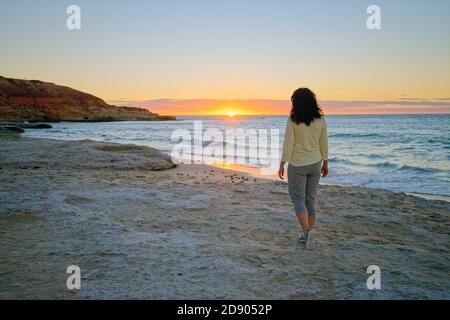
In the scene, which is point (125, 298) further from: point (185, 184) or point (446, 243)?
point (185, 184)

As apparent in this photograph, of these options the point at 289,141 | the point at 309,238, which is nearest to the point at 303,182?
the point at 289,141

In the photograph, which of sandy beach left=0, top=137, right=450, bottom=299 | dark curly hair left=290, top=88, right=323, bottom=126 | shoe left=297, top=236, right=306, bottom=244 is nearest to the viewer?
sandy beach left=0, top=137, right=450, bottom=299

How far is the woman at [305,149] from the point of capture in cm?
454

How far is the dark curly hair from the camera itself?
451 cm

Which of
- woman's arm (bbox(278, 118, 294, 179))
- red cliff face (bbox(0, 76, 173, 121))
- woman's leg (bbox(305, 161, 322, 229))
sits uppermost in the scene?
red cliff face (bbox(0, 76, 173, 121))

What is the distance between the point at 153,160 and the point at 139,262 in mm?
9532

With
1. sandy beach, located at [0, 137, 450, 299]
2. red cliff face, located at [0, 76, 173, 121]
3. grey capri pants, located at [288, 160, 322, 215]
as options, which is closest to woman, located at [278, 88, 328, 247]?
grey capri pants, located at [288, 160, 322, 215]

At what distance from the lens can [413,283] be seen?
12.2ft

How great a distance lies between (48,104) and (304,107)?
442 feet

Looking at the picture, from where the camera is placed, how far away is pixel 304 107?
4512 millimetres

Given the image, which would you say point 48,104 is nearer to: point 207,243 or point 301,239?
point 207,243

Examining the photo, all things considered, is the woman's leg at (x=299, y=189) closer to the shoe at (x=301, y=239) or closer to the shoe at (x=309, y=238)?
the shoe at (x=309, y=238)

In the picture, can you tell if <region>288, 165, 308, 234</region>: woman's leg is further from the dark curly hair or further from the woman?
the dark curly hair

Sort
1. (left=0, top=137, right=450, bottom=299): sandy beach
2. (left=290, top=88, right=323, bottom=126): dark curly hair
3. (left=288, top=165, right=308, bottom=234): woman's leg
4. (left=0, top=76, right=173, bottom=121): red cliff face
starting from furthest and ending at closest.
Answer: (left=0, top=76, right=173, bottom=121): red cliff face
(left=288, top=165, right=308, bottom=234): woman's leg
(left=290, top=88, right=323, bottom=126): dark curly hair
(left=0, top=137, right=450, bottom=299): sandy beach
